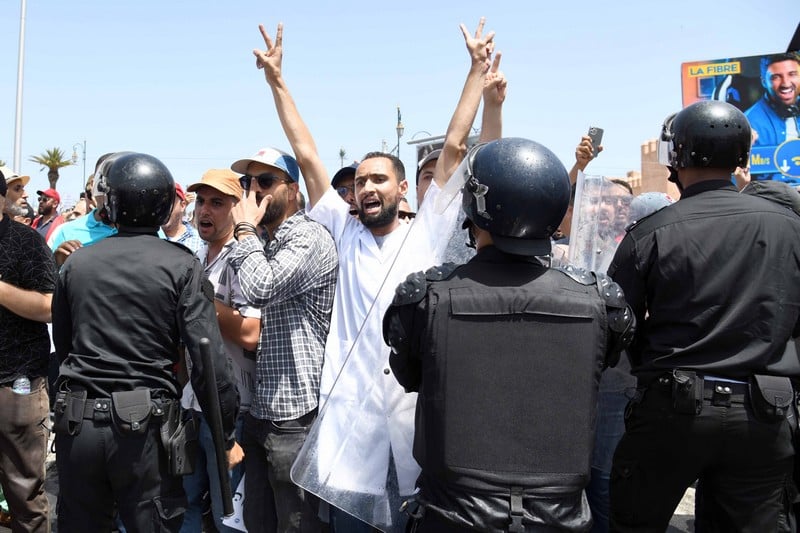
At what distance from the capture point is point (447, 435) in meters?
2.19

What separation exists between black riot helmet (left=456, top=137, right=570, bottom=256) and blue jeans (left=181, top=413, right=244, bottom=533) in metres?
2.06

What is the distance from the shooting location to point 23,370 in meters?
3.97

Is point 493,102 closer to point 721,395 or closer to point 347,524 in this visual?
point 721,395

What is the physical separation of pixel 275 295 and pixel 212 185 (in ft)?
3.28

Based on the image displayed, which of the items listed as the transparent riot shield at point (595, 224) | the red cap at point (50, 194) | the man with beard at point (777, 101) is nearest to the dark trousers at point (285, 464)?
the transparent riot shield at point (595, 224)

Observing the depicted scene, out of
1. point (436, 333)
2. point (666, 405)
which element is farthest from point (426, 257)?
point (666, 405)

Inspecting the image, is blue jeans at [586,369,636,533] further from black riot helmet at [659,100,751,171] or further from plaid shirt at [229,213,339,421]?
plaid shirt at [229,213,339,421]

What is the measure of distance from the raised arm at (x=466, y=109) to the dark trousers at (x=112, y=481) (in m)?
1.67

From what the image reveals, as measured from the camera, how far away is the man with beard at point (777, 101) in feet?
48.7

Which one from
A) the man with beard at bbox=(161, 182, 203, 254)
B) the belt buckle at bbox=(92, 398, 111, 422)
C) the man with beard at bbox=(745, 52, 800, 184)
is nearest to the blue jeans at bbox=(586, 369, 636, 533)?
the belt buckle at bbox=(92, 398, 111, 422)

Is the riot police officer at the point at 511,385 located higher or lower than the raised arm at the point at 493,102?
lower

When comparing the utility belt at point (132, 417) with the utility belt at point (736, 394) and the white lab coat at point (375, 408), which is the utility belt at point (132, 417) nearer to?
the white lab coat at point (375, 408)

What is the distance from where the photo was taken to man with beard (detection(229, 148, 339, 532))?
3295 millimetres

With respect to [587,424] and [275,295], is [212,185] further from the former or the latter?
[587,424]
